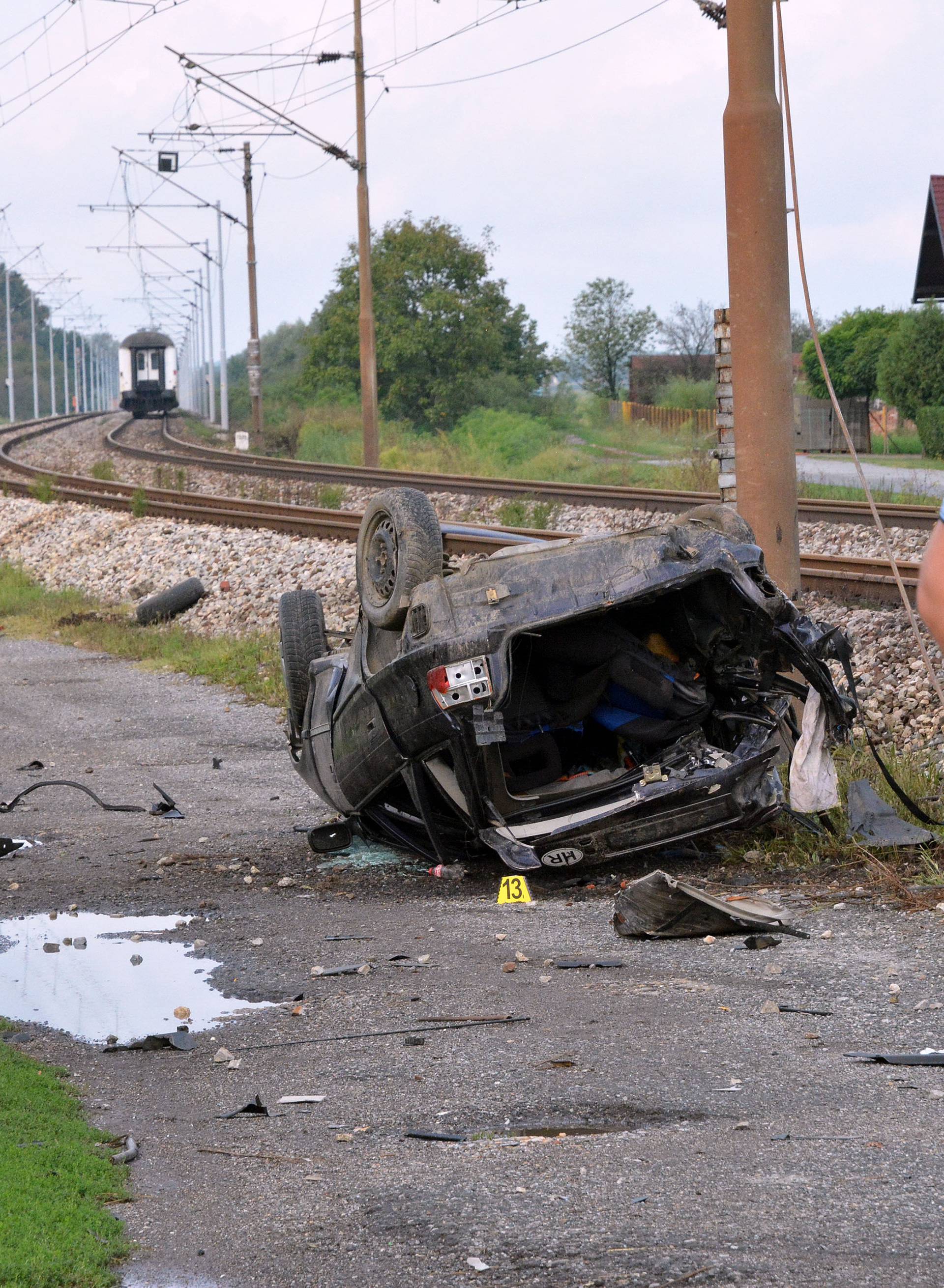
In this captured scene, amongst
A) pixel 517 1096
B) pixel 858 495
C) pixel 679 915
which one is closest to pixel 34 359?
pixel 858 495

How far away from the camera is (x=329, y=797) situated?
23.8 feet

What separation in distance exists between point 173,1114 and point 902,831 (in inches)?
149

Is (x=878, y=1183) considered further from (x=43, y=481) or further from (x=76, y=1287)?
(x=43, y=481)

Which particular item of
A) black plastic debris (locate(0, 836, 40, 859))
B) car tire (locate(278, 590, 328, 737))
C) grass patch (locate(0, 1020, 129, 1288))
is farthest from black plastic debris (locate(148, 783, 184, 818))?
grass patch (locate(0, 1020, 129, 1288))

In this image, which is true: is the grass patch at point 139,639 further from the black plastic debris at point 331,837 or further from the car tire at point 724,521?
the car tire at point 724,521

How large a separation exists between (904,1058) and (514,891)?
2.48 meters

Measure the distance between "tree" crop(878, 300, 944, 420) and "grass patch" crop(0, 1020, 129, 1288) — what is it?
3881cm

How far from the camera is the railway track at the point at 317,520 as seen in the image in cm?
1096

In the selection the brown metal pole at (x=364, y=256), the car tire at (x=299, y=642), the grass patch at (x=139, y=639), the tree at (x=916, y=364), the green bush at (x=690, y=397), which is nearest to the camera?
the car tire at (x=299, y=642)

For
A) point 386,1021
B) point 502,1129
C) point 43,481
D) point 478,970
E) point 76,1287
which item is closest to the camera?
point 76,1287

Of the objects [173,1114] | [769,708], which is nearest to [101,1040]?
[173,1114]

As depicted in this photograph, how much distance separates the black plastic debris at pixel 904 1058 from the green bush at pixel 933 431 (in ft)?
114

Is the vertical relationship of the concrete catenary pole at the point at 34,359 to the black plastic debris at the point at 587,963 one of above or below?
above

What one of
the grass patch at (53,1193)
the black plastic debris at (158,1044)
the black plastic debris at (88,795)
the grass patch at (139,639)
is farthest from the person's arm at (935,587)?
the grass patch at (139,639)
